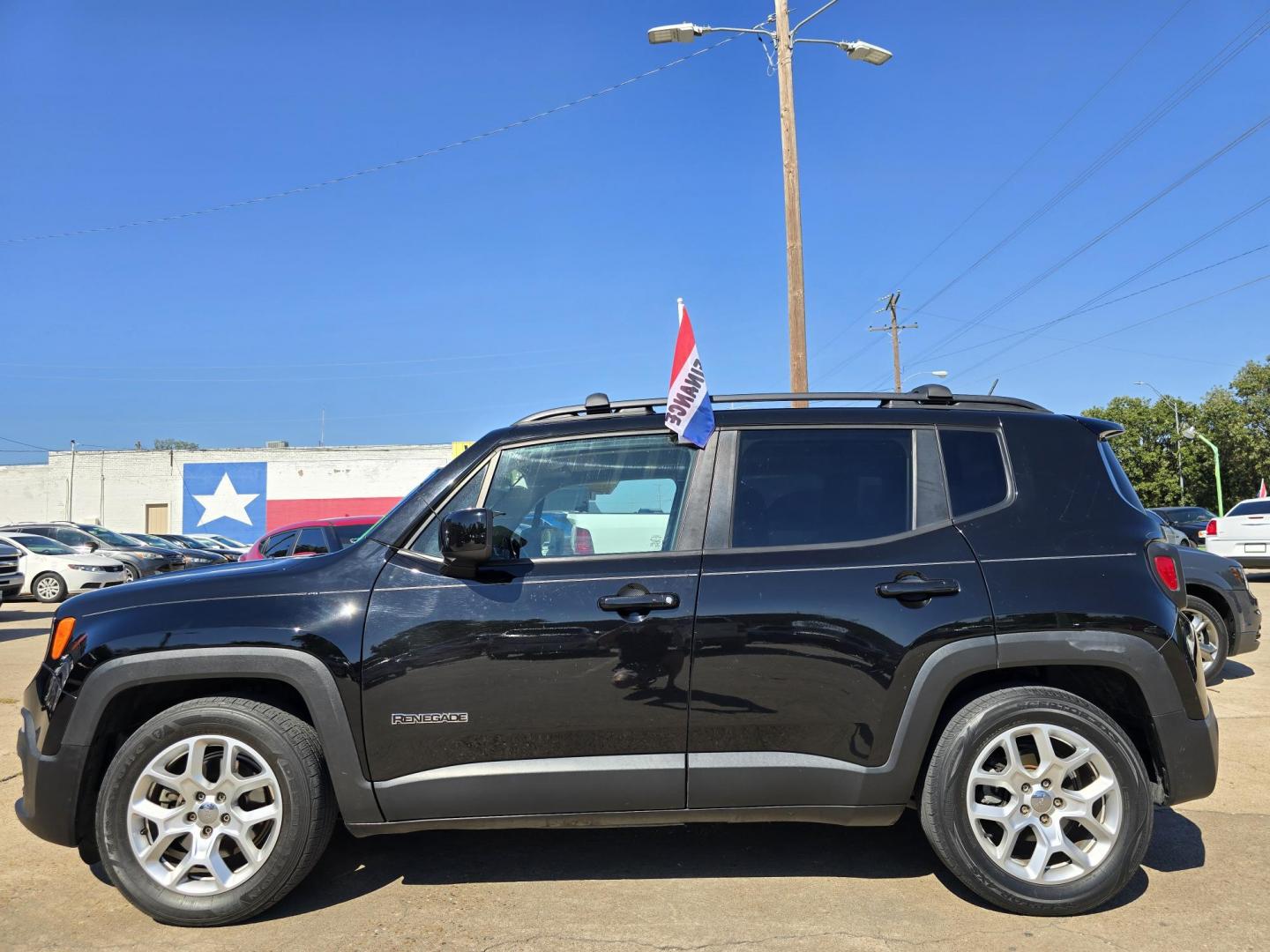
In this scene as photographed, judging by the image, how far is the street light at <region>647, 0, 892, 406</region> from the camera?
435 inches

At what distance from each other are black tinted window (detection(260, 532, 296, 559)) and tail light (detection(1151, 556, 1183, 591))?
359 inches

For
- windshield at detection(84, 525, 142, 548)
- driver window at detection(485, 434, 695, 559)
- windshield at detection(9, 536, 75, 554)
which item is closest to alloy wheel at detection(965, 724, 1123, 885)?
driver window at detection(485, 434, 695, 559)

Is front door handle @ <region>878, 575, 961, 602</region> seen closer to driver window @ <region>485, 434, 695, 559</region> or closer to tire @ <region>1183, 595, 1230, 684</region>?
driver window @ <region>485, 434, 695, 559</region>

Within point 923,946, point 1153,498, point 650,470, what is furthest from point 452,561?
point 1153,498

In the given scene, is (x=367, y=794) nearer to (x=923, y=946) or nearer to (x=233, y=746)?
(x=233, y=746)

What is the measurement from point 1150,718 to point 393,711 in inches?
110

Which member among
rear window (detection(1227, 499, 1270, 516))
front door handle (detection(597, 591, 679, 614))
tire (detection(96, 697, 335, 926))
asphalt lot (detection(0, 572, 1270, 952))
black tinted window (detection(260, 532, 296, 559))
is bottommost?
asphalt lot (detection(0, 572, 1270, 952))

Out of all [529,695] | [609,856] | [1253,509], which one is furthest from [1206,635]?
[1253,509]

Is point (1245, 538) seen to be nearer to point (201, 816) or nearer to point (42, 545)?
point (201, 816)

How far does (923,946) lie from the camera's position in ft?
10.3

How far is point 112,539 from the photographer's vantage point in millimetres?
22234

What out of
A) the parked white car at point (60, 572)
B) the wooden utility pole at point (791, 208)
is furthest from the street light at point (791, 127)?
the parked white car at point (60, 572)

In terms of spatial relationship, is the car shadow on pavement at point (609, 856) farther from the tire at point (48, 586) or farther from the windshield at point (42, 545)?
the windshield at point (42, 545)

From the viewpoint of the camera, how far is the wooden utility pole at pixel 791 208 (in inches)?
434
